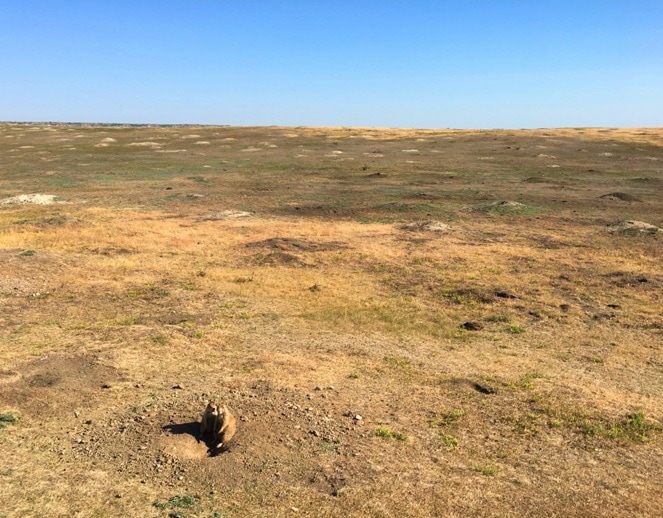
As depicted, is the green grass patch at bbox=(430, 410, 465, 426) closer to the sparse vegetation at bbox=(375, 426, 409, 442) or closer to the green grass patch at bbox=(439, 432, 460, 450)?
the green grass patch at bbox=(439, 432, 460, 450)

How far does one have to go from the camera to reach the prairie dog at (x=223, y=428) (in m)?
9.40

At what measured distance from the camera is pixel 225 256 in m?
23.6

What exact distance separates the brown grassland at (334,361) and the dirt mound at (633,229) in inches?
10.5

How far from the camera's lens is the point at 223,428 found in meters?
9.41

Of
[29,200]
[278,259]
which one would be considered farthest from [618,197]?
[29,200]

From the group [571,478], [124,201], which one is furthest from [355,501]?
[124,201]

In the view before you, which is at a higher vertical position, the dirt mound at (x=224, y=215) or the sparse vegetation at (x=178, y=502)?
the dirt mound at (x=224, y=215)

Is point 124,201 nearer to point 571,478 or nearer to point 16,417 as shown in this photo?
point 16,417

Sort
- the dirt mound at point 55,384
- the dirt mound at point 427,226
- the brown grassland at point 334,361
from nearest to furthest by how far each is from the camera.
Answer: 1. the brown grassland at point 334,361
2. the dirt mound at point 55,384
3. the dirt mound at point 427,226

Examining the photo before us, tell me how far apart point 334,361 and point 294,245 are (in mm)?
11847

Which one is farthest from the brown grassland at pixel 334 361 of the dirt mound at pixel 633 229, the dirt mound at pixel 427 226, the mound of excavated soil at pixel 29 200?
the mound of excavated soil at pixel 29 200

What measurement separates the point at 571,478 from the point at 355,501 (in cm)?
355

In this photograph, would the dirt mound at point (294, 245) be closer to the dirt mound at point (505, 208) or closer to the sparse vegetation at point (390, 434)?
the dirt mound at point (505, 208)

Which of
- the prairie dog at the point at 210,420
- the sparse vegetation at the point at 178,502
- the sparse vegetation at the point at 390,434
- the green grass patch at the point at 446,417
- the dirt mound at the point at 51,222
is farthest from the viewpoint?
the dirt mound at the point at 51,222
